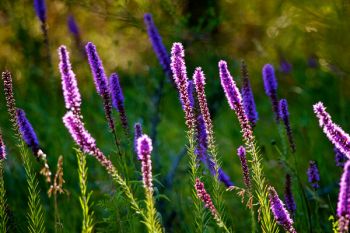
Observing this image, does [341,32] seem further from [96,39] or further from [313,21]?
[96,39]

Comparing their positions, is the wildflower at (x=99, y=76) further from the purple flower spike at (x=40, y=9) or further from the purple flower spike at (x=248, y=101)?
the purple flower spike at (x=40, y=9)

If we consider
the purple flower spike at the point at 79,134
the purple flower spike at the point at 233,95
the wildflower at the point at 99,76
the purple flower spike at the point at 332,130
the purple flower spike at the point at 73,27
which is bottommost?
the purple flower spike at the point at 79,134

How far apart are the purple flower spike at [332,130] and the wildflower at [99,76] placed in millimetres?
866

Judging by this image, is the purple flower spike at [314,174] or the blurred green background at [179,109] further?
the blurred green background at [179,109]

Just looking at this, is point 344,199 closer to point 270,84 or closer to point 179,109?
point 270,84

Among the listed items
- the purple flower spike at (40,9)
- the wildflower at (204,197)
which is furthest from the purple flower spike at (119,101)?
the purple flower spike at (40,9)

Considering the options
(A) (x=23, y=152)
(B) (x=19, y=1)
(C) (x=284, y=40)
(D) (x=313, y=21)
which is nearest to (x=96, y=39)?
(B) (x=19, y=1)

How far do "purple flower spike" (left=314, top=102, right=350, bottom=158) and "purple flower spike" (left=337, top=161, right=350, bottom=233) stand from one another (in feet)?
1.04

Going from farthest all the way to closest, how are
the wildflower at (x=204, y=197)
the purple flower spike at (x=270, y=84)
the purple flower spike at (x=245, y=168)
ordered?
1. the purple flower spike at (x=270, y=84)
2. the purple flower spike at (x=245, y=168)
3. the wildflower at (x=204, y=197)

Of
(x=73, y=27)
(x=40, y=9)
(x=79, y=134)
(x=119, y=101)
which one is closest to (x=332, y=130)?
(x=79, y=134)

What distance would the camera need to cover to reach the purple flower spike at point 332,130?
166 cm

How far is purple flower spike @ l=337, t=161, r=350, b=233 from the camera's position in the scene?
133 cm

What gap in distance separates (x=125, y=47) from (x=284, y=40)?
6.93 m

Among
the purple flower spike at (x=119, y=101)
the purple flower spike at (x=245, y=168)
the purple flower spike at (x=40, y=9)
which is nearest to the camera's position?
the purple flower spike at (x=245, y=168)
